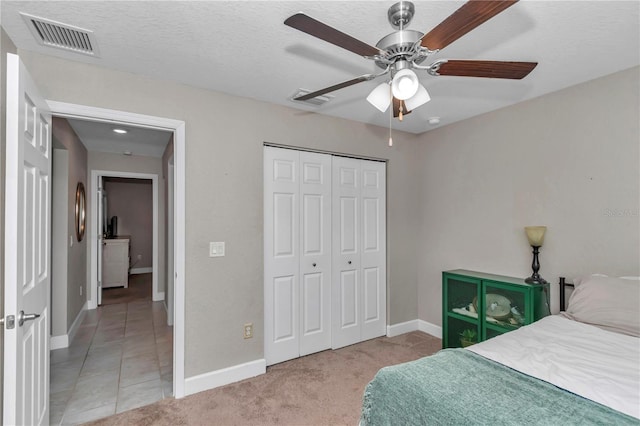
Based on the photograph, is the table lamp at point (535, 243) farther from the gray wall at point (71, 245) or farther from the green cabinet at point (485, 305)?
the gray wall at point (71, 245)

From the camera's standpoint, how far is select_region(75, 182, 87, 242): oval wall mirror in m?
4.10

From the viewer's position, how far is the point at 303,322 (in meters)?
3.18

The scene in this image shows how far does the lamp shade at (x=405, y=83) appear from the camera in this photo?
4.40 feet

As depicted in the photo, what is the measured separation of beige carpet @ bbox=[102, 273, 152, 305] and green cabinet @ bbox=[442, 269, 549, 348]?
5045 millimetres

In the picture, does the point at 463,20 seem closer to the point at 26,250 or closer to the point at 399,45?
the point at 399,45

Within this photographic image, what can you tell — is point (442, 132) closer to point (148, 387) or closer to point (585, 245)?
point (585, 245)

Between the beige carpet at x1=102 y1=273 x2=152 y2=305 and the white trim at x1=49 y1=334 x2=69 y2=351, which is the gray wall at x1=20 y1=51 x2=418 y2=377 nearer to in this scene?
the white trim at x1=49 y1=334 x2=69 y2=351

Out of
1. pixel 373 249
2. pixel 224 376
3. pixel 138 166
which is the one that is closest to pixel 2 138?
pixel 224 376

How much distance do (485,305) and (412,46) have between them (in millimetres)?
2528

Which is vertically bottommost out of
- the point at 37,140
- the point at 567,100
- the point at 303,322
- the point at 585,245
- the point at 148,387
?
the point at 148,387

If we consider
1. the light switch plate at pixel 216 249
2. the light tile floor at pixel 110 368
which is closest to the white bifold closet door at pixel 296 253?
the light switch plate at pixel 216 249

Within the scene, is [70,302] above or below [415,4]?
below

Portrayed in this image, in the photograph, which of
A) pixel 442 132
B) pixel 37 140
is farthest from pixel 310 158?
pixel 37 140

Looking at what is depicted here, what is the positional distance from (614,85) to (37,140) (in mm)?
3882
